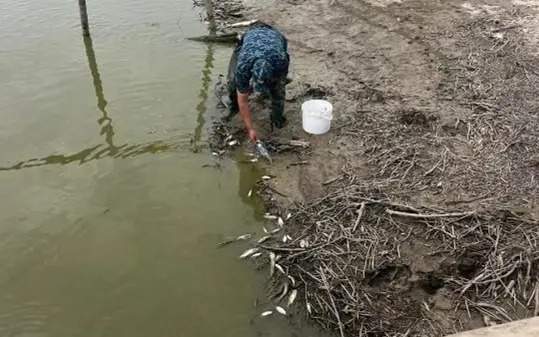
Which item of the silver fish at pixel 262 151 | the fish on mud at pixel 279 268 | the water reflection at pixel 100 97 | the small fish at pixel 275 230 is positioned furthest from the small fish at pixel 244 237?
the water reflection at pixel 100 97

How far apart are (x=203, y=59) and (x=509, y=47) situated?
462cm

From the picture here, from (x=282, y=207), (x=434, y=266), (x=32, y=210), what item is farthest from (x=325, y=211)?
(x=32, y=210)

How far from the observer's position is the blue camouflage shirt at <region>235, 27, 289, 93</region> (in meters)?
5.79

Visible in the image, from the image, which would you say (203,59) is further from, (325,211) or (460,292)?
(460,292)

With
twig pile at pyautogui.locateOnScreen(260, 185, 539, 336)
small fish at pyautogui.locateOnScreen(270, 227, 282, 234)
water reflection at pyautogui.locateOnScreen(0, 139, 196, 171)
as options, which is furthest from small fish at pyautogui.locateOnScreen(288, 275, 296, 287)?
water reflection at pyautogui.locateOnScreen(0, 139, 196, 171)

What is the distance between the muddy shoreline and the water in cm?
52

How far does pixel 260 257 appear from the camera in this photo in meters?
5.05

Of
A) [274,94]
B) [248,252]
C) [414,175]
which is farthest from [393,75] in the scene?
[248,252]

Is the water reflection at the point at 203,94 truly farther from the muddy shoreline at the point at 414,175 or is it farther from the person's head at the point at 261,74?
the person's head at the point at 261,74

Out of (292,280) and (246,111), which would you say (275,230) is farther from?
(246,111)

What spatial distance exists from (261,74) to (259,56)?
0.21m

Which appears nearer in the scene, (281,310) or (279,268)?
(281,310)

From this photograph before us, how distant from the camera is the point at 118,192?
235 inches

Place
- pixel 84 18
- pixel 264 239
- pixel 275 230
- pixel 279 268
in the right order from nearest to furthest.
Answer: pixel 279 268 < pixel 264 239 < pixel 275 230 < pixel 84 18
